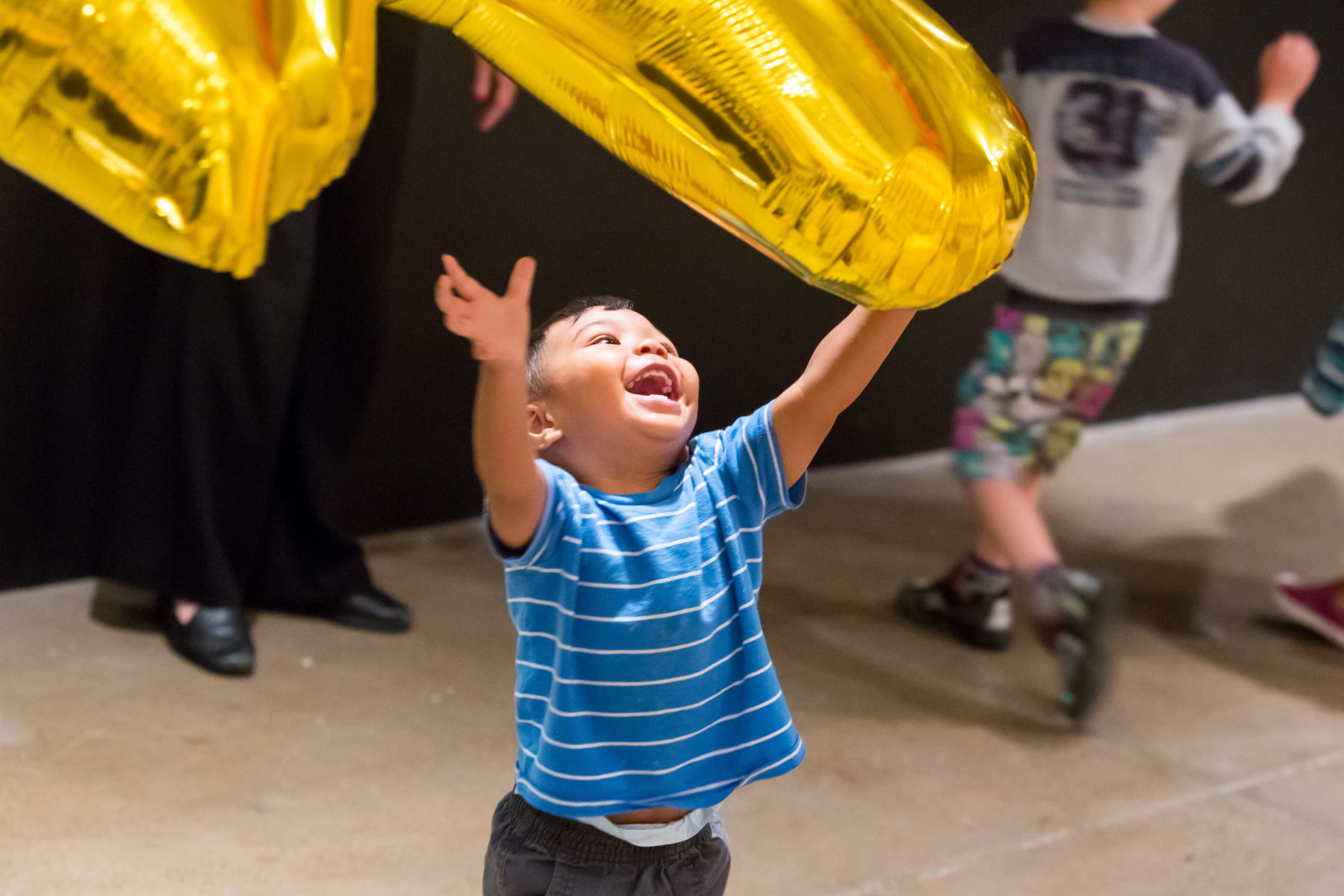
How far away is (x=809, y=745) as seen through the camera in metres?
1.69

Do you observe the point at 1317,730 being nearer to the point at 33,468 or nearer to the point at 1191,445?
the point at 1191,445

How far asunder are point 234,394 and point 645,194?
26.9 inches

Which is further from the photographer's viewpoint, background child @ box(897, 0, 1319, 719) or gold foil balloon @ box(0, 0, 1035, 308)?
background child @ box(897, 0, 1319, 719)

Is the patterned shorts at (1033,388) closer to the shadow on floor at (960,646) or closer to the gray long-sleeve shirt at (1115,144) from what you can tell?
the gray long-sleeve shirt at (1115,144)

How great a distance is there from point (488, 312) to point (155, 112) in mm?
165

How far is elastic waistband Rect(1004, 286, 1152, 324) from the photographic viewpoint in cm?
181

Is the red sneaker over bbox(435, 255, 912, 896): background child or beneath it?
beneath

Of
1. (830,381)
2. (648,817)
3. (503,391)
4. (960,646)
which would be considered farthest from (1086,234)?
(503,391)

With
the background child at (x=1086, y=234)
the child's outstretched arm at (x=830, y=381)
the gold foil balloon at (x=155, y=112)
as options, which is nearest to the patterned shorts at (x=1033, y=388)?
the background child at (x=1086, y=234)

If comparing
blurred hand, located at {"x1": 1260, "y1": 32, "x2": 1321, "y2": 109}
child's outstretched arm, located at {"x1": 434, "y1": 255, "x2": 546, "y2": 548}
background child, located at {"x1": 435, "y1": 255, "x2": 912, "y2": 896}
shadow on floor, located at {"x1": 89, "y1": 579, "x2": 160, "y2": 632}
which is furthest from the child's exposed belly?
blurred hand, located at {"x1": 1260, "y1": 32, "x2": 1321, "y2": 109}

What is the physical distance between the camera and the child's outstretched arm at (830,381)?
2.71ft

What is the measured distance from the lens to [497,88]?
1132 millimetres

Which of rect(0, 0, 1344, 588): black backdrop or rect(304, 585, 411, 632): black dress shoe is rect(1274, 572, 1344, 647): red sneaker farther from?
rect(304, 585, 411, 632): black dress shoe

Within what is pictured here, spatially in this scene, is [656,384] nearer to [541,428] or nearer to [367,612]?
[541,428]
